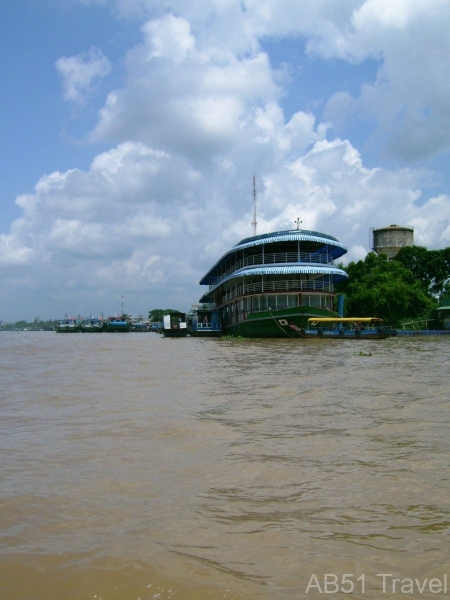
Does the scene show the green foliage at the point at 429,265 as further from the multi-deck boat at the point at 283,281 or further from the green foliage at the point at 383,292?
the multi-deck boat at the point at 283,281

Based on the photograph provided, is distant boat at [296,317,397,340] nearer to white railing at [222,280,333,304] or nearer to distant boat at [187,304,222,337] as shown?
white railing at [222,280,333,304]

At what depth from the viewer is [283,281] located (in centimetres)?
2928

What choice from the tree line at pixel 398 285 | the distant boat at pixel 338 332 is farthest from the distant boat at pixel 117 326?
the distant boat at pixel 338 332

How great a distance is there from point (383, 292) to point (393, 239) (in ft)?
53.7

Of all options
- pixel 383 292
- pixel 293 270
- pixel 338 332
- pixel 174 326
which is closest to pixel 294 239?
pixel 293 270

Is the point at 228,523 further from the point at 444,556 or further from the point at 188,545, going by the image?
the point at 444,556

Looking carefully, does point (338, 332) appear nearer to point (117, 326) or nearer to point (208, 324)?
point (208, 324)

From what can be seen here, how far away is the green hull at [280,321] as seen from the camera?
2650 cm

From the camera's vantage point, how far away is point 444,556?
2.65 m

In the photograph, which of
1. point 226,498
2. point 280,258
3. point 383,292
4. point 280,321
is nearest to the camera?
point 226,498

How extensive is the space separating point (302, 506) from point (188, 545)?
0.89 meters

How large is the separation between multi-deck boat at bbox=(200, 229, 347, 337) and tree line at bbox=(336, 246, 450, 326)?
6491 millimetres

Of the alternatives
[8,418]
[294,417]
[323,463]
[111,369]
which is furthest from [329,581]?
[111,369]

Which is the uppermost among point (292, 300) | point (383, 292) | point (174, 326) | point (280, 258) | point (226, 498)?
point (280, 258)
